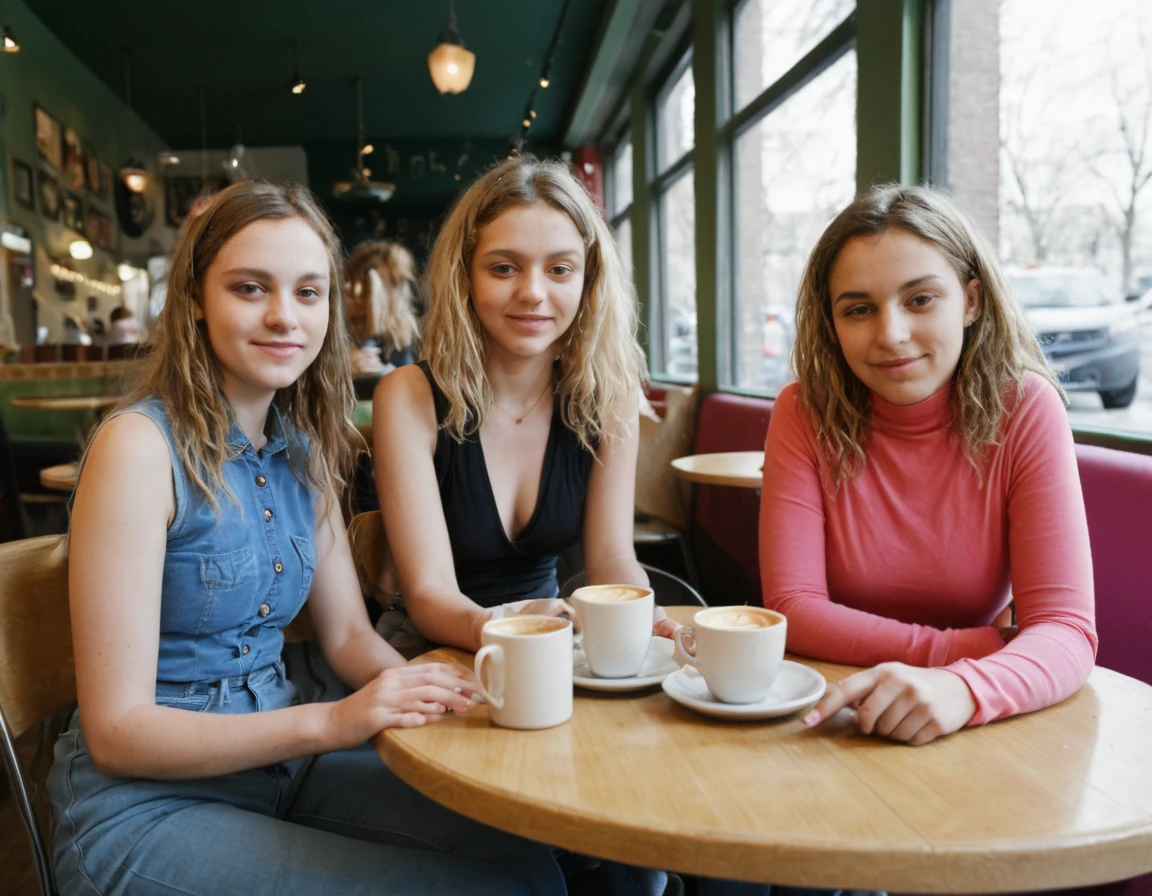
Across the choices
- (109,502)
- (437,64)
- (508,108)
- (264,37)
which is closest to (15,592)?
(109,502)

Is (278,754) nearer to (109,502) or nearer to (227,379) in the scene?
(109,502)

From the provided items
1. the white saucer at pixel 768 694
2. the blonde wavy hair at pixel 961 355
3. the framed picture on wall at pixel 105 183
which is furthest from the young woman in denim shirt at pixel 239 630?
the framed picture on wall at pixel 105 183

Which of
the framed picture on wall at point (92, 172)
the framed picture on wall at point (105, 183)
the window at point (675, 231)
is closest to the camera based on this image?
the window at point (675, 231)

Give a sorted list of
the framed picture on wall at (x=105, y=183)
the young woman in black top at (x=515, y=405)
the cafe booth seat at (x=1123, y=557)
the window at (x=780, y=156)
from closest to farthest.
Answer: the young woman in black top at (x=515, y=405) < the cafe booth seat at (x=1123, y=557) < the window at (x=780, y=156) < the framed picture on wall at (x=105, y=183)

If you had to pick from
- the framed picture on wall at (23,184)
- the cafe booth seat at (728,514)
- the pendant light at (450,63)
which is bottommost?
the cafe booth seat at (728,514)

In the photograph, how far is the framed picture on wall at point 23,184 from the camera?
632 centimetres

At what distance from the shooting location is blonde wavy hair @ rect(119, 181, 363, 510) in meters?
1.22

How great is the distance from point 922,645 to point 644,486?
308cm

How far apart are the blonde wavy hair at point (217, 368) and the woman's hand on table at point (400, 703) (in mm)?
370

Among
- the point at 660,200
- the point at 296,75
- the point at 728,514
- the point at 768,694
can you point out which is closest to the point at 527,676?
the point at 768,694

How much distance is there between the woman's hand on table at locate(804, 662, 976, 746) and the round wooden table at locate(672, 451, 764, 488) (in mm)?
1896

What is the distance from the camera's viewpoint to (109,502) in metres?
1.08

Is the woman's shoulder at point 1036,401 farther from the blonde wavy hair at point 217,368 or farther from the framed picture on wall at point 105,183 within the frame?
the framed picture on wall at point 105,183

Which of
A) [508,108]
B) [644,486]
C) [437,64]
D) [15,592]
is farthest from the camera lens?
[508,108]
